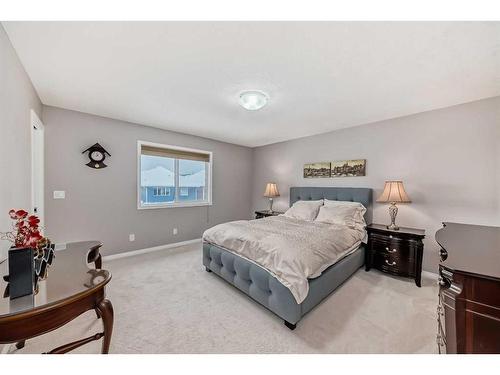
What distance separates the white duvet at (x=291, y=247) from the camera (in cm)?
179

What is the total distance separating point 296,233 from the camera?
246 centimetres

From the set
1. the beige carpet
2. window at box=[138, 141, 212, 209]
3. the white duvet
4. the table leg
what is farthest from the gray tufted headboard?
the table leg

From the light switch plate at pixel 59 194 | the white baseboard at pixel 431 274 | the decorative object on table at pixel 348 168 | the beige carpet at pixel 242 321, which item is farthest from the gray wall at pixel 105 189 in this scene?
the white baseboard at pixel 431 274

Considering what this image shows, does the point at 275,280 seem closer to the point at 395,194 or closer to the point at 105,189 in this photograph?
the point at 395,194

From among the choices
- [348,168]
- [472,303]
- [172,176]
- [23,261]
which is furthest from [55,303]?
[348,168]

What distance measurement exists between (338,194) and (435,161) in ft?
4.56

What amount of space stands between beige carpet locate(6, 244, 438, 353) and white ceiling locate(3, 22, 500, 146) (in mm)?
2302

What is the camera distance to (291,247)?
199 centimetres

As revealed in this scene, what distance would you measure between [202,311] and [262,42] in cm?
243

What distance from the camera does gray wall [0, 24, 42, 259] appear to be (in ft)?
4.70

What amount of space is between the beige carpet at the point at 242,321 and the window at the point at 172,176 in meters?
1.63

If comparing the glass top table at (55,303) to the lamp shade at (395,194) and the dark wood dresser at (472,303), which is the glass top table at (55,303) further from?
the lamp shade at (395,194)

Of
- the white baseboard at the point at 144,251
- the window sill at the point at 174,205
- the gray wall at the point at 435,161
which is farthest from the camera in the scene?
the window sill at the point at 174,205
